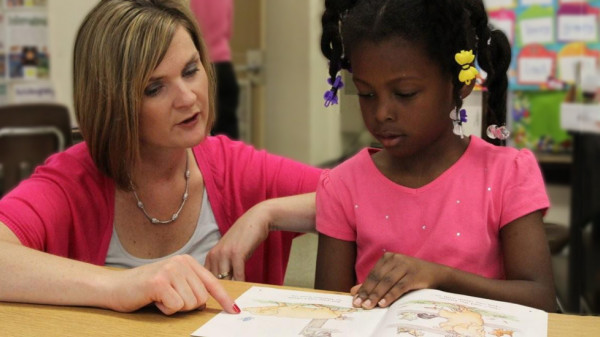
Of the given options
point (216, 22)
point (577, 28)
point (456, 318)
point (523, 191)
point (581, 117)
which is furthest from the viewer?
point (577, 28)

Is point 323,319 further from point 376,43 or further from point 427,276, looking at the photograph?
point 376,43

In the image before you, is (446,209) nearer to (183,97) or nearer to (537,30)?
(183,97)

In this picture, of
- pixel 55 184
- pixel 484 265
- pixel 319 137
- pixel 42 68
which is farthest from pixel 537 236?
pixel 319 137

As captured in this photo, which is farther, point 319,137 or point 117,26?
point 319,137

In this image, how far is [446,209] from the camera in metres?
1.30

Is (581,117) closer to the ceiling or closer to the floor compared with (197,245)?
closer to the ceiling

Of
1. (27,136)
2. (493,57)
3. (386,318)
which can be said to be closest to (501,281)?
(386,318)

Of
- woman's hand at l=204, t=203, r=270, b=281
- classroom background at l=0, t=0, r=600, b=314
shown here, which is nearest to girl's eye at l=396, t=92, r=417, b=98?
woman's hand at l=204, t=203, r=270, b=281

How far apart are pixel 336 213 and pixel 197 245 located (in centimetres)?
39

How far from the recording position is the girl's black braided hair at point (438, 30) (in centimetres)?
123

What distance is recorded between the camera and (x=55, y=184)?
59.1 inches

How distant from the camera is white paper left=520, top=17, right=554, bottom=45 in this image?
4.31m

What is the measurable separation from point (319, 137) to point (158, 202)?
11.8 ft

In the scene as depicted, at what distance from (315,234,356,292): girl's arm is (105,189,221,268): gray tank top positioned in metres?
0.34
